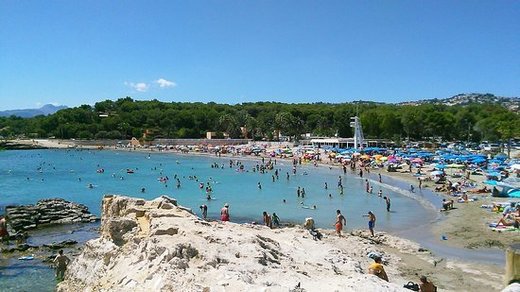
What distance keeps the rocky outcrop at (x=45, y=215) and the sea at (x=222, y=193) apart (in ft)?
5.09

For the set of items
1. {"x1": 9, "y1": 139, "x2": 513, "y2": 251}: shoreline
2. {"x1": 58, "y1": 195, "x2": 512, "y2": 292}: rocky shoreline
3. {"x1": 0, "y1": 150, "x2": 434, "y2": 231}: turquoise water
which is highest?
{"x1": 58, "y1": 195, "x2": 512, "y2": 292}: rocky shoreline

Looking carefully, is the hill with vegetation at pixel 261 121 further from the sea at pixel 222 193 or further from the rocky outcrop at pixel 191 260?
the rocky outcrop at pixel 191 260

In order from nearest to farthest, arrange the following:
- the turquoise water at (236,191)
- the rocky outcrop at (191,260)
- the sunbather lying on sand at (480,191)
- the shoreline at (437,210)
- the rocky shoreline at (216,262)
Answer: the rocky outcrop at (191,260), the rocky shoreline at (216,262), the shoreline at (437,210), the turquoise water at (236,191), the sunbather lying on sand at (480,191)

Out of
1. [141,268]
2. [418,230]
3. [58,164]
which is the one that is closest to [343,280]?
[141,268]

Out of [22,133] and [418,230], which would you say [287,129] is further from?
[22,133]

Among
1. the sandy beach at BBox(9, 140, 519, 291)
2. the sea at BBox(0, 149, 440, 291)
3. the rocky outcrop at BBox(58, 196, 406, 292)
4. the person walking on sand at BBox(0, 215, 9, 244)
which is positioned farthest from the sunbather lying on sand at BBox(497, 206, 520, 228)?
the person walking on sand at BBox(0, 215, 9, 244)

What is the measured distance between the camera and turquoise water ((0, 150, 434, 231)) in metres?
33.4

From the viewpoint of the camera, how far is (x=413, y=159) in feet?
216

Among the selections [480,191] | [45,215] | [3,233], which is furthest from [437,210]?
[3,233]

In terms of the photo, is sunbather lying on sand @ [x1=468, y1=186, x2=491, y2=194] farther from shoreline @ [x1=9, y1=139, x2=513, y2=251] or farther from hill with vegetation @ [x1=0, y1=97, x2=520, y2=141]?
hill with vegetation @ [x1=0, y1=97, x2=520, y2=141]

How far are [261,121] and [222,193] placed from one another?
8026 cm

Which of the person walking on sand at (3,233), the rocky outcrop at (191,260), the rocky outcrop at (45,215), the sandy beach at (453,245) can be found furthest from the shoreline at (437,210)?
the person walking on sand at (3,233)

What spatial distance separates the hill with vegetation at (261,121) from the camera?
10512 cm

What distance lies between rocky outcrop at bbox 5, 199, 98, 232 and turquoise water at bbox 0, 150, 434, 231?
122 inches
